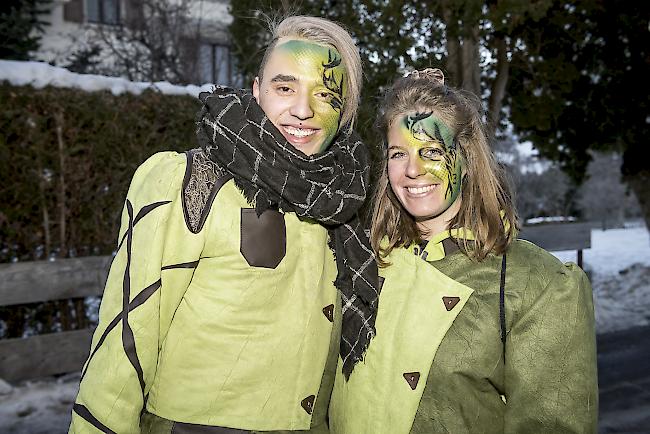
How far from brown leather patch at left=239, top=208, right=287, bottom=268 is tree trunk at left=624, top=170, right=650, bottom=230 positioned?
9138 millimetres

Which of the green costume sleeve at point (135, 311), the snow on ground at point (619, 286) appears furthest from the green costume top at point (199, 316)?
the snow on ground at point (619, 286)

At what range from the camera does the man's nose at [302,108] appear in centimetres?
193

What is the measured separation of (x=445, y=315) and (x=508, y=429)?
399 millimetres

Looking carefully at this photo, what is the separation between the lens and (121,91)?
4719 millimetres

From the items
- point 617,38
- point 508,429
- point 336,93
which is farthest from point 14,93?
point 617,38

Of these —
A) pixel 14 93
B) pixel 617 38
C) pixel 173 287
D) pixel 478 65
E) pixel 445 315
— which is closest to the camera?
pixel 173 287

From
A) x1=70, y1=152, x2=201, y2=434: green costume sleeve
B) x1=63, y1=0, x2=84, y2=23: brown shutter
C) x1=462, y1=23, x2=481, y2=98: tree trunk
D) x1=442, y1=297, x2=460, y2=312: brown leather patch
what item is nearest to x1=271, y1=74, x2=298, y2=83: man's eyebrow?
x1=70, y1=152, x2=201, y2=434: green costume sleeve

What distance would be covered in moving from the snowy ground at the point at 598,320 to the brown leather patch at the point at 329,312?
2.70 m

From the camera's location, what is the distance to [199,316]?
178 centimetres

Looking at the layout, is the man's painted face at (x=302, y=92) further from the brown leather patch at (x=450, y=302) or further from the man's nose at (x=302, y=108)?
the brown leather patch at (x=450, y=302)

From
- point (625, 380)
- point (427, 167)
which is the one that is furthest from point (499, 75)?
→ point (427, 167)

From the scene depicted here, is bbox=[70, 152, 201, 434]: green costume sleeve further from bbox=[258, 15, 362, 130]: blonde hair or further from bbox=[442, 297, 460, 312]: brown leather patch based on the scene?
bbox=[442, 297, 460, 312]: brown leather patch

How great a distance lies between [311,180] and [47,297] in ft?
11.1

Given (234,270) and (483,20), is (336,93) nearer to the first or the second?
(234,270)
